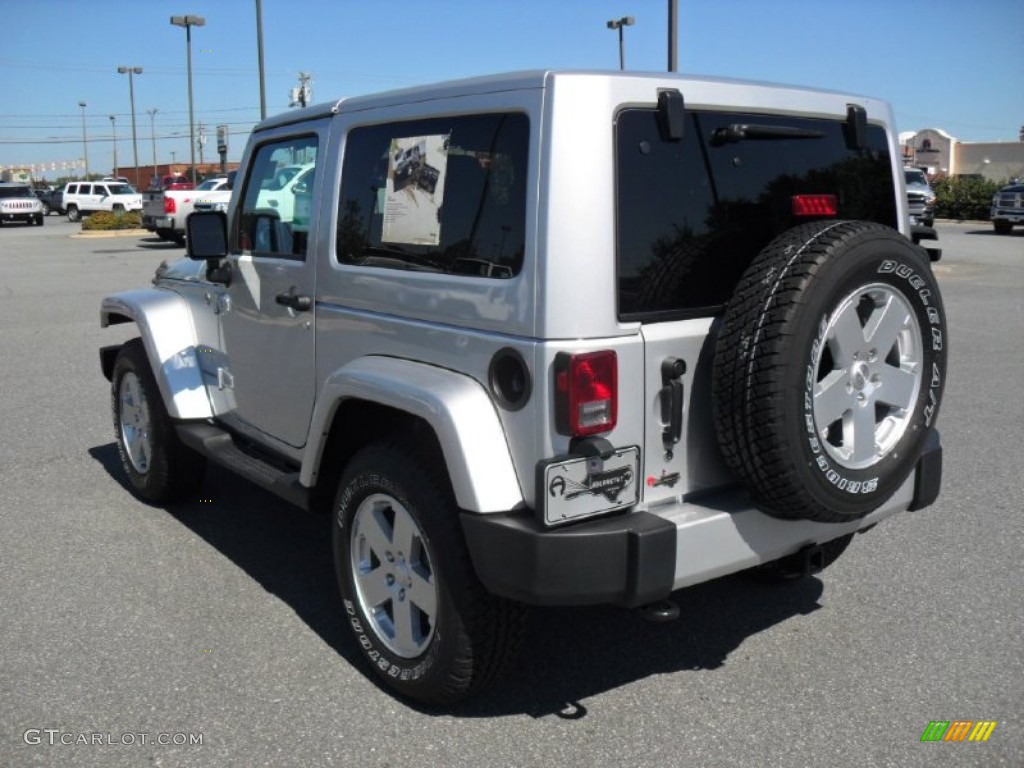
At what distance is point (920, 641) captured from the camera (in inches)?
147

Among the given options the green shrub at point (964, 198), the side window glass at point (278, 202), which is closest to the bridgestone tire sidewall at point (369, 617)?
the side window glass at point (278, 202)

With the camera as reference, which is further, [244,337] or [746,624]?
[244,337]

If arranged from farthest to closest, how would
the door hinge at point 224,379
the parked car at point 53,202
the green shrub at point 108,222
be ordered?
1. the parked car at point 53,202
2. the green shrub at point 108,222
3. the door hinge at point 224,379

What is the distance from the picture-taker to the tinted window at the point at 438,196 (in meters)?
2.91

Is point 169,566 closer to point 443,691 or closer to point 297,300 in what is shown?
point 297,300

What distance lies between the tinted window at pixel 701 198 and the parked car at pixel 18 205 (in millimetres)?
43382

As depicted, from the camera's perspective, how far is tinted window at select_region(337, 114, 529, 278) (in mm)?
2910

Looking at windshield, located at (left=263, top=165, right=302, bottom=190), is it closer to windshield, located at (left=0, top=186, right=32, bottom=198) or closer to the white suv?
windshield, located at (left=0, top=186, right=32, bottom=198)

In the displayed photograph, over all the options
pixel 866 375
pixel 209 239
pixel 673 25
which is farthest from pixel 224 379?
pixel 673 25

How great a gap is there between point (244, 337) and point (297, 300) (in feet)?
2.18

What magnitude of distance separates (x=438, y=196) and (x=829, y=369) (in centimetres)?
134

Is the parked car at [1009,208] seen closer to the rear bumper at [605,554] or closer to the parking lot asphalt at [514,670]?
the parking lot asphalt at [514,670]

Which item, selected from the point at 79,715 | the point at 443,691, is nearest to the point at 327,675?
the point at 443,691

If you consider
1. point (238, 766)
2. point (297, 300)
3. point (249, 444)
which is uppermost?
point (297, 300)
